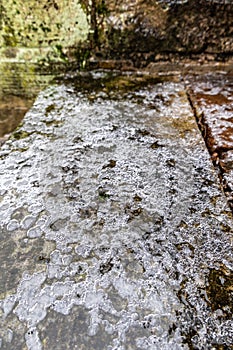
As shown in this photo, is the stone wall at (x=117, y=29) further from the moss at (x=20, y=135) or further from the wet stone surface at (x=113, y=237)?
the moss at (x=20, y=135)

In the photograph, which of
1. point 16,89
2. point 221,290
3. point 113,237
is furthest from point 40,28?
A: point 221,290

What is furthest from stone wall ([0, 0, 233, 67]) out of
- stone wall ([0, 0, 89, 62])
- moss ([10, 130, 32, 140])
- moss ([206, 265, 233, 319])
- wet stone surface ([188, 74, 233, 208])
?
moss ([206, 265, 233, 319])

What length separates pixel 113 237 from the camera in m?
0.72

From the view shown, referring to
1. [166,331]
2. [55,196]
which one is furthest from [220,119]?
[166,331]

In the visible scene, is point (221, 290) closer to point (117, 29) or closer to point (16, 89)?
point (117, 29)

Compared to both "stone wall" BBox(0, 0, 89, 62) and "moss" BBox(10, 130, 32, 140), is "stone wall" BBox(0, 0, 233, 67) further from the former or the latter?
"moss" BBox(10, 130, 32, 140)

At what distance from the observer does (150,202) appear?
810 mm

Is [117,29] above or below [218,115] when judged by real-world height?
above

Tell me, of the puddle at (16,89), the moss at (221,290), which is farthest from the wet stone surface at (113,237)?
the puddle at (16,89)

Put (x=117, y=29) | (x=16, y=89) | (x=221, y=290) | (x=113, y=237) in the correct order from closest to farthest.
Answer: (x=221, y=290), (x=113, y=237), (x=117, y=29), (x=16, y=89)

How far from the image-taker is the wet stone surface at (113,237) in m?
0.56

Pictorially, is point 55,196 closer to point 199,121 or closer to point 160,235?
point 160,235

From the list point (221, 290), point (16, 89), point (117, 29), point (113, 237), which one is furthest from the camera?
point (16, 89)

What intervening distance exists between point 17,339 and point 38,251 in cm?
20
